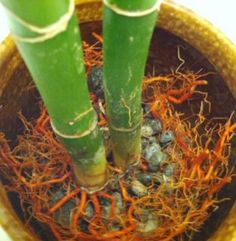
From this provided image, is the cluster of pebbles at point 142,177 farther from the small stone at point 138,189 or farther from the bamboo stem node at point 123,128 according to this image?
the bamboo stem node at point 123,128

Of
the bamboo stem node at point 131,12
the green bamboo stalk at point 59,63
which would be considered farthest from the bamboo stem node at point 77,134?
the bamboo stem node at point 131,12

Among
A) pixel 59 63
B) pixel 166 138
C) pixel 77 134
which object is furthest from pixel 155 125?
pixel 59 63

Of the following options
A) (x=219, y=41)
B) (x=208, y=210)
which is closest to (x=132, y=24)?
(x=219, y=41)

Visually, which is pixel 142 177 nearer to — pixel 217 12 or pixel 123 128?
pixel 123 128

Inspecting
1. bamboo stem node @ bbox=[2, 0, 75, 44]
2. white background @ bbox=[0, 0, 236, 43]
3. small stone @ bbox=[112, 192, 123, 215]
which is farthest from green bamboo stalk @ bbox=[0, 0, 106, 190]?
white background @ bbox=[0, 0, 236, 43]

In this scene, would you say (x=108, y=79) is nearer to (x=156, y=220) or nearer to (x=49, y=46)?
(x=49, y=46)
